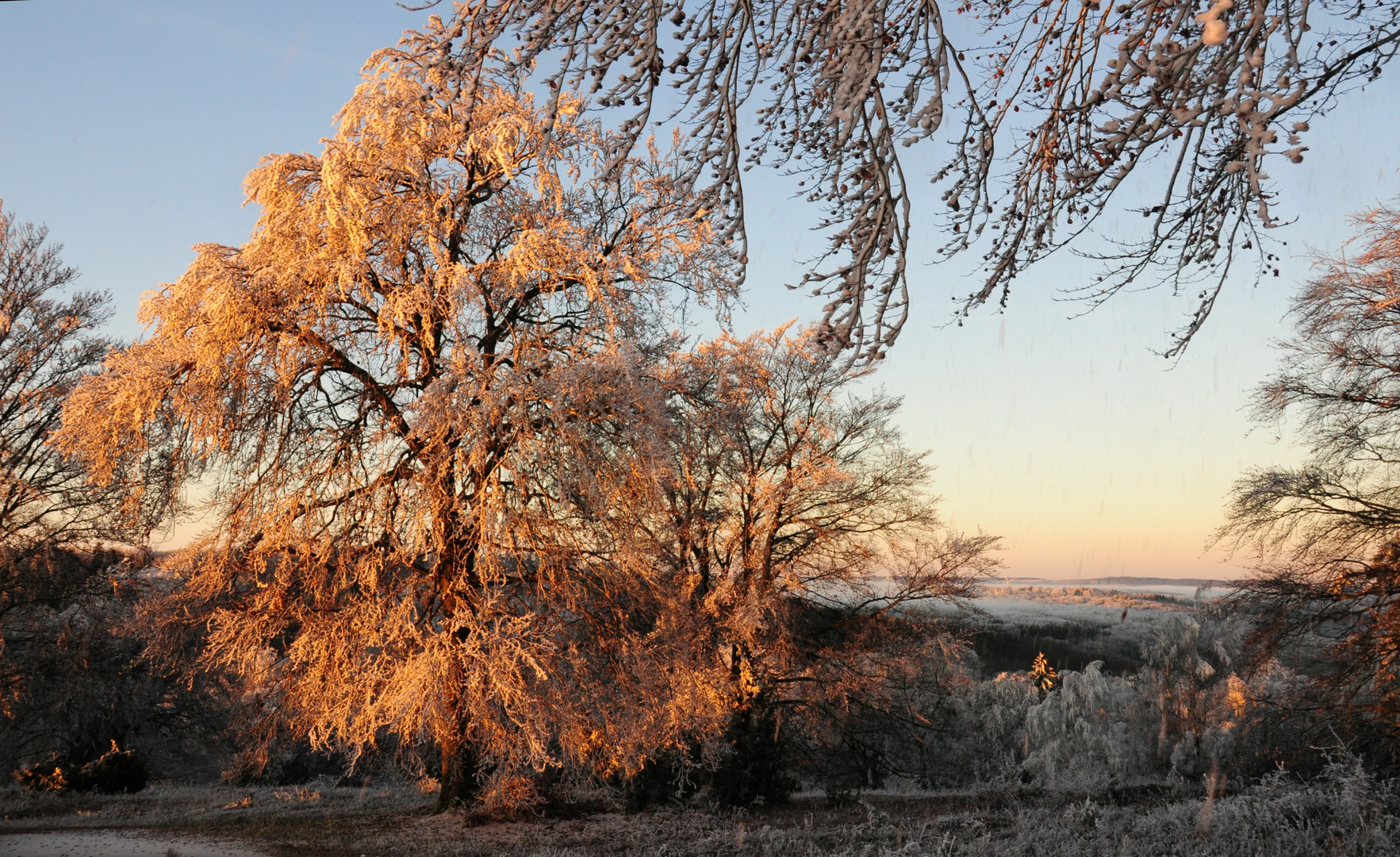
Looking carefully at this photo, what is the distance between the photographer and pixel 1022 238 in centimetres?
461

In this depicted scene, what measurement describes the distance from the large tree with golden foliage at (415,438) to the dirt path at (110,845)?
153cm

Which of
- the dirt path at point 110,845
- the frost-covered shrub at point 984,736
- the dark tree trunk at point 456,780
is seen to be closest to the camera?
the dirt path at point 110,845

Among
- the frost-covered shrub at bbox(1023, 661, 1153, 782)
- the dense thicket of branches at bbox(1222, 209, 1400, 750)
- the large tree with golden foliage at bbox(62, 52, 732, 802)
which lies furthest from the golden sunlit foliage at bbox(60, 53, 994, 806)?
the frost-covered shrub at bbox(1023, 661, 1153, 782)

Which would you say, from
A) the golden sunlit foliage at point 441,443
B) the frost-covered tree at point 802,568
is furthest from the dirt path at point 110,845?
the frost-covered tree at point 802,568

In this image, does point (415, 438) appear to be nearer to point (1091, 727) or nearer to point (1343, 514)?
point (1343, 514)

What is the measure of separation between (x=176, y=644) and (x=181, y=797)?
6.38 m

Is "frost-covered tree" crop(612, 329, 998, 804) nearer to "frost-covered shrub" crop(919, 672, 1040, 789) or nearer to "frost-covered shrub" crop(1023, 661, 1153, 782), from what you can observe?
"frost-covered shrub" crop(919, 672, 1040, 789)

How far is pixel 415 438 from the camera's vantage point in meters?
9.56

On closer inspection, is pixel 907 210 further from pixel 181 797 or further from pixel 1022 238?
pixel 181 797

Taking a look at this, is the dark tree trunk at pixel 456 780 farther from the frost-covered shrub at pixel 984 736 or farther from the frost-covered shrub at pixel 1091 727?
the frost-covered shrub at pixel 1091 727

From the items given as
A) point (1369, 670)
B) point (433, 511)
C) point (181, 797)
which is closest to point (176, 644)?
point (433, 511)

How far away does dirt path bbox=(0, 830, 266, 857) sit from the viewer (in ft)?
31.5

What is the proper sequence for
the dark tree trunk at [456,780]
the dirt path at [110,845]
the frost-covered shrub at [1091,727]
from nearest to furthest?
1. the dirt path at [110,845]
2. the dark tree trunk at [456,780]
3. the frost-covered shrub at [1091,727]

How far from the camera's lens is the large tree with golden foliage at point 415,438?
9.70 m
